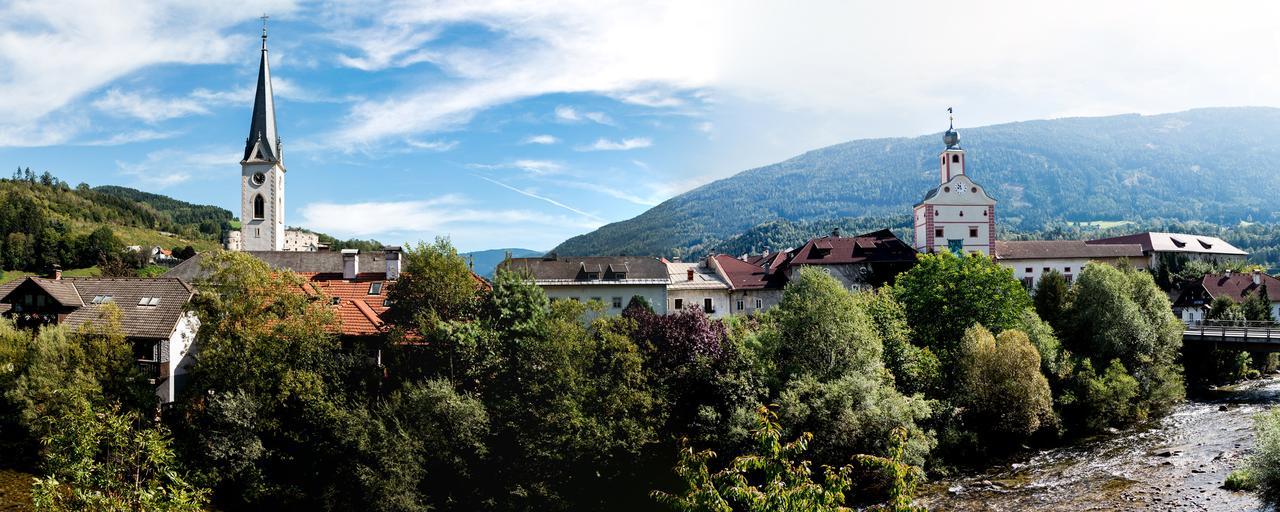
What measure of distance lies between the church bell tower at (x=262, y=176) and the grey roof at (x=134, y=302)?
152 ft

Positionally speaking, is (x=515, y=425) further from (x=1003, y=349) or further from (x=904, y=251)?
(x=904, y=251)

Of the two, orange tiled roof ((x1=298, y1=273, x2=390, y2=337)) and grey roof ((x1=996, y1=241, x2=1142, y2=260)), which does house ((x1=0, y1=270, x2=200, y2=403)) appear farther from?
grey roof ((x1=996, y1=241, x2=1142, y2=260))

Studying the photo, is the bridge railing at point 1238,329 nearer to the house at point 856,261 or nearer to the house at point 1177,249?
the house at point 856,261

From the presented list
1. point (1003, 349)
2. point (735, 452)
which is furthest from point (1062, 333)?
point (735, 452)

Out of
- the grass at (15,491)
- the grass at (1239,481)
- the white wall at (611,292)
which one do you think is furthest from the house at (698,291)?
the grass at (15,491)

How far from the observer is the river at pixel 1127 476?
117 feet

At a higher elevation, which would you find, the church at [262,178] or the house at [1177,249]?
the church at [262,178]

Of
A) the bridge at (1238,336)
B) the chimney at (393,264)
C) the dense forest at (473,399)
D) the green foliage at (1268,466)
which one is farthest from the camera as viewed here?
the bridge at (1238,336)

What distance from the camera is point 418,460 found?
35.9 metres

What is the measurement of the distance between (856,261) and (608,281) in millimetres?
24111

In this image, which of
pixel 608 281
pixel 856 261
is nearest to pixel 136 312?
pixel 608 281

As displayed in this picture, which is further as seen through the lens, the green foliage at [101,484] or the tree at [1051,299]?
the tree at [1051,299]

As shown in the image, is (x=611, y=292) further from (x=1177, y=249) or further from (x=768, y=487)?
(x=1177, y=249)

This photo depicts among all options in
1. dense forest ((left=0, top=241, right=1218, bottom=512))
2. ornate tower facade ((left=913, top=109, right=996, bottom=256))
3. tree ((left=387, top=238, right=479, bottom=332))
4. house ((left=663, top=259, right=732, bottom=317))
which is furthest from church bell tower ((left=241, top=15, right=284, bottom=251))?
ornate tower facade ((left=913, top=109, right=996, bottom=256))
